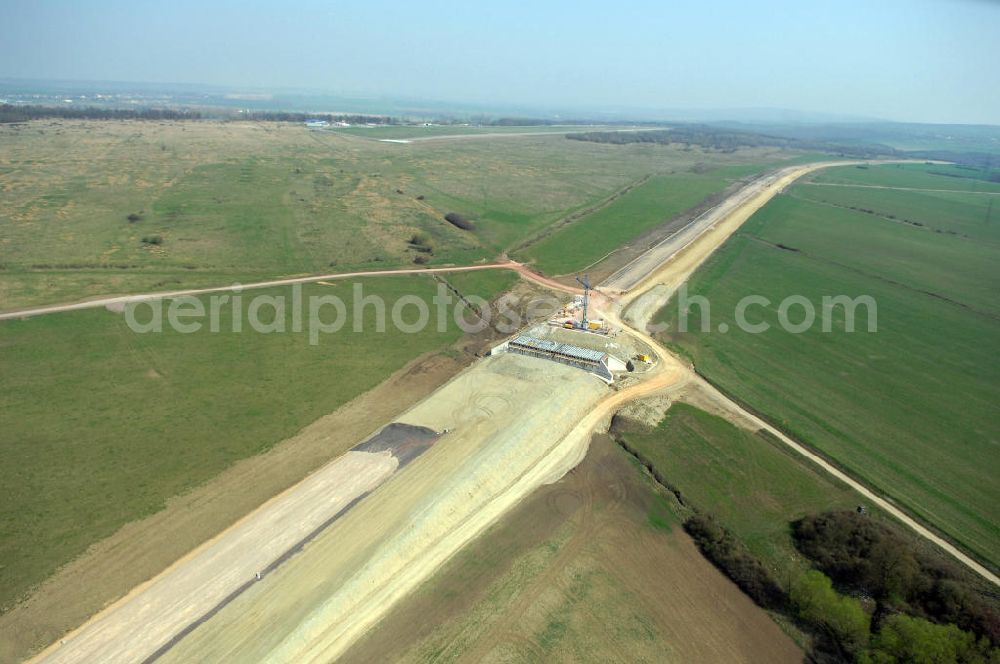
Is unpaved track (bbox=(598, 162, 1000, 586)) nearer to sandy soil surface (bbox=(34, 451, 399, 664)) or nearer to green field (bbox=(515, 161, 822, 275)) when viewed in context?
green field (bbox=(515, 161, 822, 275))

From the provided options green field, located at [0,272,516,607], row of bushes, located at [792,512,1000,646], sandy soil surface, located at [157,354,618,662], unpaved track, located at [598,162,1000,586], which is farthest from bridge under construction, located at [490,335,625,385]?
row of bushes, located at [792,512,1000,646]

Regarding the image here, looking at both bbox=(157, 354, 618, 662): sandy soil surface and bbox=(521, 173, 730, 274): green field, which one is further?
bbox=(521, 173, 730, 274): green field

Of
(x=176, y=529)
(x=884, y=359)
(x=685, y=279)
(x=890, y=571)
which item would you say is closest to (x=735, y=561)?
(x=890, y=571)

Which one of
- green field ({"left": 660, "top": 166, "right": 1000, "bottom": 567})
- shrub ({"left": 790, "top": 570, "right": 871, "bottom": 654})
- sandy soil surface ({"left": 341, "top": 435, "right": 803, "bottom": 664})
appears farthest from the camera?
green field ({"left": 660, "top": 166, "right": 1000, "bottom": 567})

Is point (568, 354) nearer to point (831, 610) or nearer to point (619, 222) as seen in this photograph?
point (831, 610)

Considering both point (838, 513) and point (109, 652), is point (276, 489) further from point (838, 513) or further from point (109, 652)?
point (838, 513)

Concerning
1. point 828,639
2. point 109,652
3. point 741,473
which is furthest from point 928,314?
point 109,652

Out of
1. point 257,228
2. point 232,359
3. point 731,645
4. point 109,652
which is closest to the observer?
point 109,652
